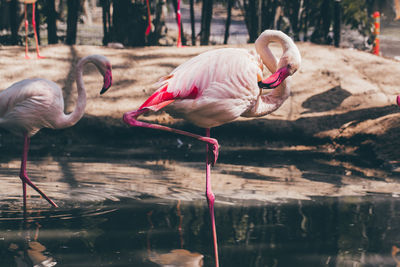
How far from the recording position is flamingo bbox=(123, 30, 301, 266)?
3.62 m

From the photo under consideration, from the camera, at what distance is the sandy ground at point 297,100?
7.35 m

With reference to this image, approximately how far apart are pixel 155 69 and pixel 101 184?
3.79 metres

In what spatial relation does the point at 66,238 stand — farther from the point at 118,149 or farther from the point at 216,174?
the point at 118,149

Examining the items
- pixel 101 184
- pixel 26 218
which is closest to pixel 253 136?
pixel 101 184

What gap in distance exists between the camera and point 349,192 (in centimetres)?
501

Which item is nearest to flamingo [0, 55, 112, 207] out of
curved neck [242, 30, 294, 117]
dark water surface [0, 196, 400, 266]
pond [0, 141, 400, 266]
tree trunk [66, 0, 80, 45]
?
pond [0, 141, 400, 266]

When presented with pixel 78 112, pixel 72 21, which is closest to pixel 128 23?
pixel 72 21

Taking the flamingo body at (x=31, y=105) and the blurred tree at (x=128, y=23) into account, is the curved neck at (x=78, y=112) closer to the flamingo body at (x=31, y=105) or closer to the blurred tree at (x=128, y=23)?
the flamingo body at (x=31, y=105)

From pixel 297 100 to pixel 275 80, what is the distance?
179 inches

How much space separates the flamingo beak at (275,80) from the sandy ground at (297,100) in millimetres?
2577

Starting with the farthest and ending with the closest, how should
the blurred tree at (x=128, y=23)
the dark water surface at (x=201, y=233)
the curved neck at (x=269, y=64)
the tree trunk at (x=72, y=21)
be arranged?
1. the blurred tree at (x=128, y=23)
2. the tree trunk at (x=72, y=21)
3. the curved neck at (x=269, y=64)
4. the dark water surface at (x=201, y=233)

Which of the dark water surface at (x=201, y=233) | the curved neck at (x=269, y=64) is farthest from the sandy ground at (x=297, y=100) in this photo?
the curved neck at (x=269, y=64)

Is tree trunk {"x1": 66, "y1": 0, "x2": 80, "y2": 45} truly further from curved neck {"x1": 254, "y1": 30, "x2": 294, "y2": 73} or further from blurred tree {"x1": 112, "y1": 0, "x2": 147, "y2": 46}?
curved neck {"x1": 254, "y1": 30, "x2": 294, "y2": 73}

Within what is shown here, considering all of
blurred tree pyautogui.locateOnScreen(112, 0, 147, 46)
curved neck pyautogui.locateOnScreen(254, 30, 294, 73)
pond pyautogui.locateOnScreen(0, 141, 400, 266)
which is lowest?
pond pyautogui.locateOnScreen(0, 141, 400, 266)
